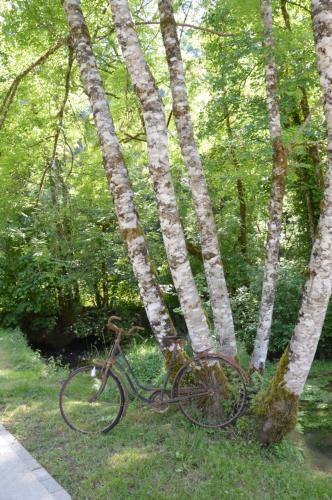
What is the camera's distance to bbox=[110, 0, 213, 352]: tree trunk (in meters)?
4.15

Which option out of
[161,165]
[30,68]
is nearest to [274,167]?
[161,165]

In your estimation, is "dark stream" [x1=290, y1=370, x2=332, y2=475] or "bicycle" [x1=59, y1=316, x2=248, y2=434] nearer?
"bicycle" [x1=59, y1=316, x2=248, y2=434]

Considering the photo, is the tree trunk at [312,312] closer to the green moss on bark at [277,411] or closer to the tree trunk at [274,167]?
the green moss on bark at [277,411]

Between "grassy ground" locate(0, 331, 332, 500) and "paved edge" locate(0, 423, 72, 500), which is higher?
"paved edge" locate(0, 423, 72, 500)

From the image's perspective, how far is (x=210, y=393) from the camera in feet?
14.1

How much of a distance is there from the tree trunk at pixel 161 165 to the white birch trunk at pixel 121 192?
29 cm

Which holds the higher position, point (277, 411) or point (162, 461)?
point (277, 411)

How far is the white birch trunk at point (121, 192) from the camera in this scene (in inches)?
174

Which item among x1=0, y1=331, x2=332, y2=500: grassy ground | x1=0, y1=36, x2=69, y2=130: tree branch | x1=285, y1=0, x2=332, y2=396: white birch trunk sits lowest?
x1=0, y1=331, x2=332, y2=500: grassy ground

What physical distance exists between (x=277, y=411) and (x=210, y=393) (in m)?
0.68

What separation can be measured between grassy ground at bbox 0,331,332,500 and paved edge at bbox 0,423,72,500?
0.08 meters

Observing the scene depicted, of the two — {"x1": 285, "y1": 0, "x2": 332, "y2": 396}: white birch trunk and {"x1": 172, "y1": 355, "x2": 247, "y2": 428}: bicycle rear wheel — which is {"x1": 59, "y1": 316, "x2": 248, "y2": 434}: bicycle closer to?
{"x1": 172, "y1": 355, "x2": 247, "y2": 428}: bicycle rear wheel

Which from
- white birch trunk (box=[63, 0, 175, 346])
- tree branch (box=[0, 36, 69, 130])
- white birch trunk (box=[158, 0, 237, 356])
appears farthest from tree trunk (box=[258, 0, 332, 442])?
tree branch (box=[0, 36, 69, 130])

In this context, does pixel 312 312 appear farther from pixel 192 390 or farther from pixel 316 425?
pixel 316 425
